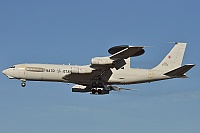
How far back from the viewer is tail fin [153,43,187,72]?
2928 inches

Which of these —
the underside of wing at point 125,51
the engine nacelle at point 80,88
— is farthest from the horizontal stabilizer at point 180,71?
the engine nacelle at point 80,88

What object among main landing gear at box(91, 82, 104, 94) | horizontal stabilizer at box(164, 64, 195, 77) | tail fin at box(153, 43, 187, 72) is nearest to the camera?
horizontal stabilizer at box(164, 64, 195, 77)

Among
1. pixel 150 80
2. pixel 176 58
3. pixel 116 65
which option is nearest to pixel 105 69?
pixel 116 65

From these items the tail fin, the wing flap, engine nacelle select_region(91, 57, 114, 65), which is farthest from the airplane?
the wing flap

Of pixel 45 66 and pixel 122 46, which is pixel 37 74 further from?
pixel 122 46

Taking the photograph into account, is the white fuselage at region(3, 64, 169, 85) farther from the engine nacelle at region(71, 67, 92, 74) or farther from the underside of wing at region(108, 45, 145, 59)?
the underside of wing at region(108, 45, 145, 59)

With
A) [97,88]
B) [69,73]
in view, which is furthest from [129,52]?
[97,88]

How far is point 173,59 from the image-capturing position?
7538 centimetres

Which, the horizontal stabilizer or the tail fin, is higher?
the tail fin

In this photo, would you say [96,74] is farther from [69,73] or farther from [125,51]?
[125,51]

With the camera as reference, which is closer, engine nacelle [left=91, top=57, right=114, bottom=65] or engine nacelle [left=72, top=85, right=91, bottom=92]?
engine nacelle [left=91, top=57, right=114, bottom=65]

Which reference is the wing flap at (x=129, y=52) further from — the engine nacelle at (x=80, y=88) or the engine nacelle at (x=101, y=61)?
the engine nacelle at (x=80, y=88)

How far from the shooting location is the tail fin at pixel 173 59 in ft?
244

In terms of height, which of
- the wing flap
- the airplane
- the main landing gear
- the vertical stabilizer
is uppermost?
the wing flap
